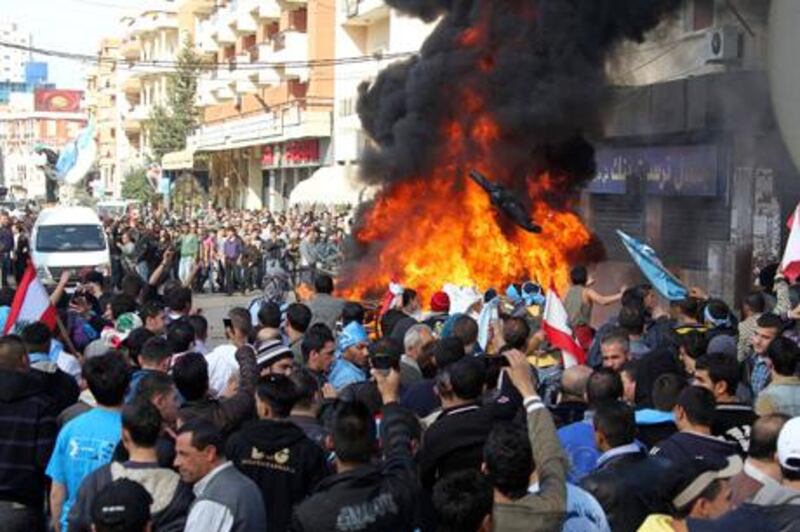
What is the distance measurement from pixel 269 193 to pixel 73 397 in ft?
144

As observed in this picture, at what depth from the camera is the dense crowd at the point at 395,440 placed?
3908 mm

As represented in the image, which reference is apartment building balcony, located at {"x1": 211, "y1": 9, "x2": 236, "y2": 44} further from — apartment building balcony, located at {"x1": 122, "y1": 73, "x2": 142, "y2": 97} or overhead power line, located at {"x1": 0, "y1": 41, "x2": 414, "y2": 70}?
apartment building balcony, located at {"x1": 122, "y1": 73, "x2": 142, "y2": 97}

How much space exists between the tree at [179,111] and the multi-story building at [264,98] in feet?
3.83

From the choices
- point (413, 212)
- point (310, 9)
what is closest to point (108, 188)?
point (310, 9)

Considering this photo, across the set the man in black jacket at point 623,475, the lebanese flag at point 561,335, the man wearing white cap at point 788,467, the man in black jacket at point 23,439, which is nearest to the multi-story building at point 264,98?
the lebanese flag at point 561,335

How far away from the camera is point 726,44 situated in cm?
1825

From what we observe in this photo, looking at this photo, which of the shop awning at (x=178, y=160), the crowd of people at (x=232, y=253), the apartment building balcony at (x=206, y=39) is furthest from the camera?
the apartment building balcony at (x=206, y=39)

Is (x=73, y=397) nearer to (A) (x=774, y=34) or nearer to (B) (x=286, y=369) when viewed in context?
(B) (x=286, y=369)

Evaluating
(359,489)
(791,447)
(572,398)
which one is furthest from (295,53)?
(791,447)

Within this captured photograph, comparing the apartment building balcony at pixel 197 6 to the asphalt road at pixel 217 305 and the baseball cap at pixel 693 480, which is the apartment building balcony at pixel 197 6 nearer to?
the asphalt road at pixel 217 305

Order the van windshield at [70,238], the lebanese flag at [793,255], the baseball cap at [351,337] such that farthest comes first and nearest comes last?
the van windshield at [70,238] → the lebanese flag at [793,255] → the baseball cap at [351,337]

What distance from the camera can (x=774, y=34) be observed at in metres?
17.6

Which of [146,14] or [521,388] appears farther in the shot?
[146,14]

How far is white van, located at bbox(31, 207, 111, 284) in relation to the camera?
22.7 m
